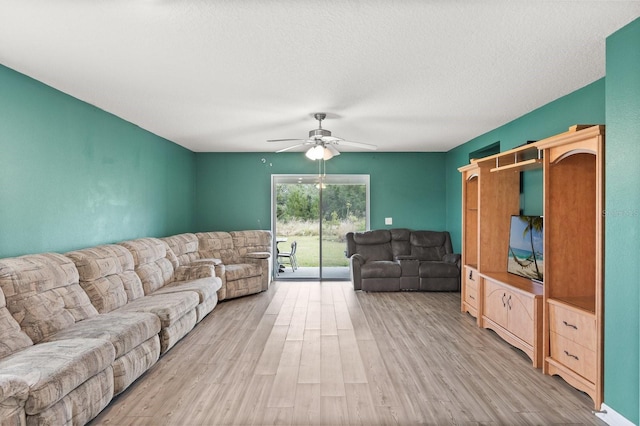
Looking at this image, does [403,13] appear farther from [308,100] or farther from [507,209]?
[507,209]

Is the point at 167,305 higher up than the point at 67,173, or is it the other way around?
the point at 67,173

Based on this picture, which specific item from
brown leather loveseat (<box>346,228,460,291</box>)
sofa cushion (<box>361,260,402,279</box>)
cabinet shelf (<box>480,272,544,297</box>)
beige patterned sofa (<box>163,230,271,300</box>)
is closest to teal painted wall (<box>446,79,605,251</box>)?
cabinet shelf (<box>480,272,544,297</box>)

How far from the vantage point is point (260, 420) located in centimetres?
253

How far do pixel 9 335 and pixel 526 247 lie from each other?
4.66m

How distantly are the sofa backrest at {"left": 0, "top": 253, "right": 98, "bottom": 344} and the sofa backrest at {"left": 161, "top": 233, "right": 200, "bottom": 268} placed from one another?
6.81ft

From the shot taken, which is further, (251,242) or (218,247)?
(251,242)

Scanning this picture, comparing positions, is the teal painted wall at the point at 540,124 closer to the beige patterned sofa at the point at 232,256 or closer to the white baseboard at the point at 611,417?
the white baseboard at the point at 611,417

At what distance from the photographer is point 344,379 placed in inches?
124

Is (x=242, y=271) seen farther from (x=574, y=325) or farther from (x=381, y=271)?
(x=574, y=325)

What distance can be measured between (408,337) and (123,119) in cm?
442

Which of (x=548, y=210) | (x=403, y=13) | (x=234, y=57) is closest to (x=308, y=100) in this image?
(x=234, y=57)

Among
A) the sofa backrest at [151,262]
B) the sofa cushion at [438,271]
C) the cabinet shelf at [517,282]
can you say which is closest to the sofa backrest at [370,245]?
the sofa cushion at [438,271]

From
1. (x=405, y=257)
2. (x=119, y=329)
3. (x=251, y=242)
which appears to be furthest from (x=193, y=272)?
(x=405, y=257)

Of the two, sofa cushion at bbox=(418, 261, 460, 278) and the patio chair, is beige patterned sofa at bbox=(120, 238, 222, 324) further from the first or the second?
sofa cushion at bbox=(418, 261, 460, 278)
